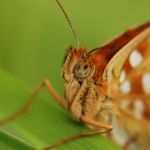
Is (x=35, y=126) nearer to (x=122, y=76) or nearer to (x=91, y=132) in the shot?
(x=91, y=132)

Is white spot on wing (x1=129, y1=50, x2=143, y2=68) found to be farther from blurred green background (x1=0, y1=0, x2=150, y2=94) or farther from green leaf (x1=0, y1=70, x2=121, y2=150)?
blurred green background (x1=0, y1=0, x2=150, y2=94)

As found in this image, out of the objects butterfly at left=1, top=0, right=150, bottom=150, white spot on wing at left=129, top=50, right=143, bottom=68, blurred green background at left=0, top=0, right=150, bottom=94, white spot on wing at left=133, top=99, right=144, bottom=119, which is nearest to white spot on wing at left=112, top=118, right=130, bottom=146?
butterfly at left=1, top=0, right=150, bottom=150

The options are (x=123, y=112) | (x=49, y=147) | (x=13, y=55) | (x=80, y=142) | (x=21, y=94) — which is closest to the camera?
(x=49, y=147)

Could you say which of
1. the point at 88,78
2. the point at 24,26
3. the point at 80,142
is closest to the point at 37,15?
the point at 24,26

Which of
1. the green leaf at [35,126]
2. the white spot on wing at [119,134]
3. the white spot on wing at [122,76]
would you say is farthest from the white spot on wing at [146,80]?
the green leaf at [35,126]

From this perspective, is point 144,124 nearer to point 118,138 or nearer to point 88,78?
point 118,138

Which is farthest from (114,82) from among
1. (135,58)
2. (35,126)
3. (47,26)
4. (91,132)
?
(47,26)

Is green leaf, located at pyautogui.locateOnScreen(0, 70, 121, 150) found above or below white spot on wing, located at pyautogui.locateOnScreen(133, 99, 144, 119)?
above

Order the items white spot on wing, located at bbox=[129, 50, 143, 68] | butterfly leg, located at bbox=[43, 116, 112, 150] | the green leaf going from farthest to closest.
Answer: white spot on wing, located at bbox=[129, 50, 143, 68] → butterfly leg, located at bbox=[43, 116, 112, 150] → the green leaf
